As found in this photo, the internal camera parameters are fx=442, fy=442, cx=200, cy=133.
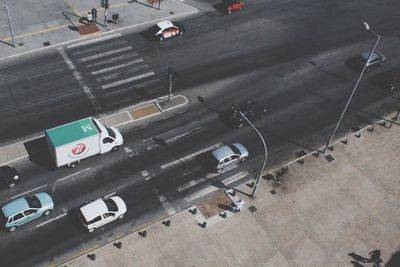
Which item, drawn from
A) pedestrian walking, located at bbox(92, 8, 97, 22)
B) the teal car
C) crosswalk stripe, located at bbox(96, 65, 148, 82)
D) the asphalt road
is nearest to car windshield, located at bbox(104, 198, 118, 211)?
the asphalt road

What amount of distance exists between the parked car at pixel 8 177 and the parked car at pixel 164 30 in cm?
2795

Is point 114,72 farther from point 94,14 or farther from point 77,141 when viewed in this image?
point 77,141

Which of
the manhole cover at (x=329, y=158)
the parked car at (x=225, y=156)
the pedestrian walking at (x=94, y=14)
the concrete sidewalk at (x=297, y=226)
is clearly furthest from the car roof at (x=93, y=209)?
the pedestrian walking at (x=94, y=14)

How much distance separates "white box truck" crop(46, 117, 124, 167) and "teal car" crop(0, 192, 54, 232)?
4.43m

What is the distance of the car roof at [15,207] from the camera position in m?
38.4

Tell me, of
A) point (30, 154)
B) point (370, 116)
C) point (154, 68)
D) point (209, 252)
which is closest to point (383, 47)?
point (370, 116)

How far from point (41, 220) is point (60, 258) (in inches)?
176

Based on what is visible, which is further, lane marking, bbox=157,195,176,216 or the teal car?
lane marking, bbox=157,195,176,216

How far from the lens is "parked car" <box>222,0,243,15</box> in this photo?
68062 mm

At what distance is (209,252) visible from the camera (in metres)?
39.6

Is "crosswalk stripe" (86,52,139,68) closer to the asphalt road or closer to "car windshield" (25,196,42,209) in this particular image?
the asphalt road

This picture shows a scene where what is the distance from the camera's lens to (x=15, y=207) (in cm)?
3888

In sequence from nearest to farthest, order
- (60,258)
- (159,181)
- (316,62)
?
(60,258)
(159,181)
(316,62)

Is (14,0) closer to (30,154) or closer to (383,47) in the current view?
(30,154)
